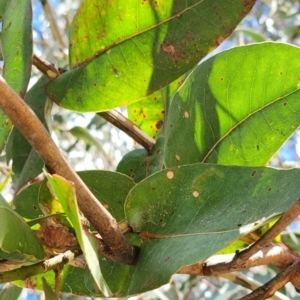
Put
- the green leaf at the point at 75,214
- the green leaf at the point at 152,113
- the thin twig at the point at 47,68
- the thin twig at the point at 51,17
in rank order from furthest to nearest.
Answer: the thin twig at the point at 51,17, the green leaf at the point at 152,113, the thin twig at the point at 47,68, the green leaf at the point at 75,214

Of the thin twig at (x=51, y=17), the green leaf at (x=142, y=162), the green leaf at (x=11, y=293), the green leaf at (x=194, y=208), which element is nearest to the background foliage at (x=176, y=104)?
the green leaf at (x=194, y=208)

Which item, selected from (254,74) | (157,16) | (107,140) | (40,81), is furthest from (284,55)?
(107,140)

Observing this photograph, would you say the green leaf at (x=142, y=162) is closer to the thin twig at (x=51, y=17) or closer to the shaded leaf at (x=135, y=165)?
the shaded leaf at (x=135, y=165)

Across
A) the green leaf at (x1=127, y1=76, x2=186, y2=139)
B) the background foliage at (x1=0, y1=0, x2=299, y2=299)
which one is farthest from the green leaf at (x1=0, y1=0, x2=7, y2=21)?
the green leaf at (x1=127, y1=76, x2=186, y2=139)

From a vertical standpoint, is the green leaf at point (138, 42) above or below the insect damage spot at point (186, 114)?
above

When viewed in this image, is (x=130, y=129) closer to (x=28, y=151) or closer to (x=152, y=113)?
(x=152, y=113)

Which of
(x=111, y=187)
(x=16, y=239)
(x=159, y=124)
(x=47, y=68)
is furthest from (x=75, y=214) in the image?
(x=159, y=124)
